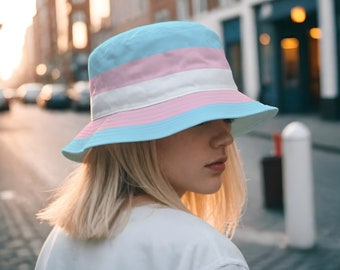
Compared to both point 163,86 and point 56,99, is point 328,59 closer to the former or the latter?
point 163,86

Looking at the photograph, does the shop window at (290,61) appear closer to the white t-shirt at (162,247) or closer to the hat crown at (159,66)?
the hat crown at (159,66)

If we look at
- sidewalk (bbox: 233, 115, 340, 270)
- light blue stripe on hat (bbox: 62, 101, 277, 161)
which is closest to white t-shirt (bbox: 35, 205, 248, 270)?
light blue stripe on hat (bbox: 62, 101, 277, 161)

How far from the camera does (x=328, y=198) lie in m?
7.62

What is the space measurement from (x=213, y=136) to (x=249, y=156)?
1064 cm

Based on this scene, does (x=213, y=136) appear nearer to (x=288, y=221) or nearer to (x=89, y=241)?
(x=89, y=241)

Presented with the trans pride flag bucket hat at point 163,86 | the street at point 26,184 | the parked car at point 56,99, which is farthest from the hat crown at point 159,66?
the parked car at point 56,99

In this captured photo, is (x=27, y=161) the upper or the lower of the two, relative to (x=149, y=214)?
lower

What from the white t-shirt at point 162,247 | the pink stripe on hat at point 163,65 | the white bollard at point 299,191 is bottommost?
the white bollard at point 299,191

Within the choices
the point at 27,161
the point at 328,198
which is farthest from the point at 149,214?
the point at 27,161

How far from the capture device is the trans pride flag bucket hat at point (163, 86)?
4.22 feet

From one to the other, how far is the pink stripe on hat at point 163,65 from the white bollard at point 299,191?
439 cm

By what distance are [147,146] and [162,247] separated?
0.25 metres

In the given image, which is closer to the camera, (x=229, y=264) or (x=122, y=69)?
(x=229, y=264)

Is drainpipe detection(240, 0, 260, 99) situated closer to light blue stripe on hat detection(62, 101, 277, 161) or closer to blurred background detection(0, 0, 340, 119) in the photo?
blurred background detection(0, 0, 340, 119)
